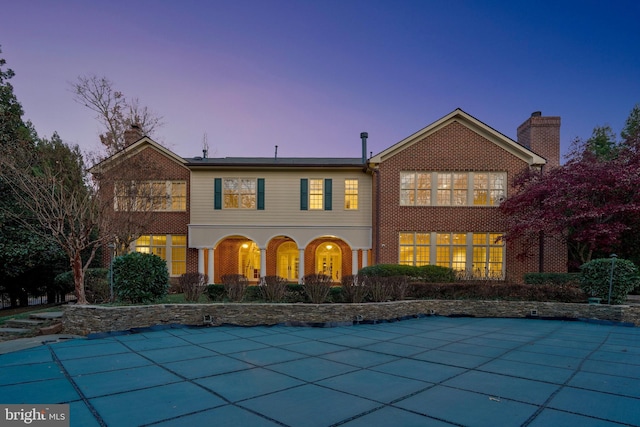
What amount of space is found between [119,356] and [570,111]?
132 feet

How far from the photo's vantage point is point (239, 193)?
16.4 m

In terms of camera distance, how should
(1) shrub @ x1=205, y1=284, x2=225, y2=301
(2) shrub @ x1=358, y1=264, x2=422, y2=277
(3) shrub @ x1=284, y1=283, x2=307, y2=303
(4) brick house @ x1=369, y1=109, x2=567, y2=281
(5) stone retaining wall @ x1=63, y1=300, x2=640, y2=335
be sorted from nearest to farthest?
(5) stone retaining wall @ x1=63, y1=300, x2=640, y2=335 < (3) shrub @ x1=284, y1=283, x2=307, y2=303 < (1) shrub @ x1=205, y1=284, x2=225, y2=301 < (2) shrub @ x1=358, y1=264, x2=422, y2=277 < (4) brick house @ x1=369, y1=109, x2=567, y2=281

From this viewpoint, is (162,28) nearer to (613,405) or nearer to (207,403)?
(207,403)

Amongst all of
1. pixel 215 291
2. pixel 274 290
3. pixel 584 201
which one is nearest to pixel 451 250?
pixel 584 201

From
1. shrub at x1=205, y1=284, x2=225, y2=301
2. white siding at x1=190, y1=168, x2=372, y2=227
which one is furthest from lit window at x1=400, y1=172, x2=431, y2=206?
shrub at x1=205, y1=284, x2=225, y2=301

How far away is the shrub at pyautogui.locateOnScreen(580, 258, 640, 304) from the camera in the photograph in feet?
33.0

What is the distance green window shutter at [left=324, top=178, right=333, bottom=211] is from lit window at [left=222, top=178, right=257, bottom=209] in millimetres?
3537

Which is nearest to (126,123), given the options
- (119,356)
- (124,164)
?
(124,164)

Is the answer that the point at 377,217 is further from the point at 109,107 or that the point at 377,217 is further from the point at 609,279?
the point at 109,107

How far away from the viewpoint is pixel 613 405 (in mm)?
3816

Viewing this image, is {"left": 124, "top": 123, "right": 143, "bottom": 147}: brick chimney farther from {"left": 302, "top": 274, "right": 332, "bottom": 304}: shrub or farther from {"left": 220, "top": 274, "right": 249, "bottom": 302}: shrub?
Answer: {"left": 302, "top": 274, "right": 332, "bottom": 304}: shrub

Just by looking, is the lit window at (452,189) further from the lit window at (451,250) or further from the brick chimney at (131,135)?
the brick chimney at (131,135)

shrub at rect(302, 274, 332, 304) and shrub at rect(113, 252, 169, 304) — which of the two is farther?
shrub at rect(302, 274, 332, 304)

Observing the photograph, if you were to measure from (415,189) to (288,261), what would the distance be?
857 centimetres
